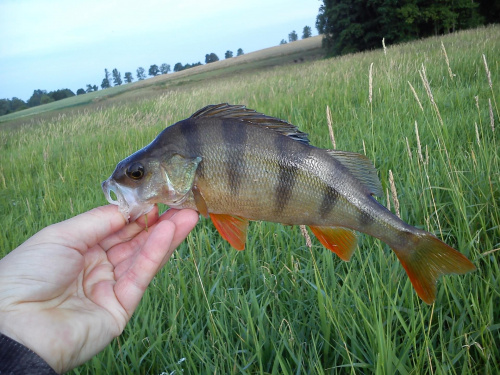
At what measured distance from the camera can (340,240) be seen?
4.97ft

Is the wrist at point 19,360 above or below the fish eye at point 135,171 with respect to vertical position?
below

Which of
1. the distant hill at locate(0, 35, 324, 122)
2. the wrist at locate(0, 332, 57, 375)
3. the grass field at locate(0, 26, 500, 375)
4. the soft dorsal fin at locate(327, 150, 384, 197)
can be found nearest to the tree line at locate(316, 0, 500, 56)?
the distant hill at locate(0, 35, 324, 122)

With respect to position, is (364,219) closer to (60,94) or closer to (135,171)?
(135,171)

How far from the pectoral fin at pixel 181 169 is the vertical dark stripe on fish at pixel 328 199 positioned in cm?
51

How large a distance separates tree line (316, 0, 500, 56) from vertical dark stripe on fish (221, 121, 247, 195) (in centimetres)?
3621

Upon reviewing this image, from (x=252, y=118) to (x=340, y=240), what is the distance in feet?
1.95

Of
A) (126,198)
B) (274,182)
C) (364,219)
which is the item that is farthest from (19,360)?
(364,219)

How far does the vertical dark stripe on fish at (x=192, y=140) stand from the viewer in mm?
1535

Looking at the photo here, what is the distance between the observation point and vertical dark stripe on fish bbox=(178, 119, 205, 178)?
1.54 meters

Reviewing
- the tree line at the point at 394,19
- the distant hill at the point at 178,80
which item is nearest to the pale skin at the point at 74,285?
the distant hill at the point at 178,80

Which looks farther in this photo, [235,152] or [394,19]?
[394,19]

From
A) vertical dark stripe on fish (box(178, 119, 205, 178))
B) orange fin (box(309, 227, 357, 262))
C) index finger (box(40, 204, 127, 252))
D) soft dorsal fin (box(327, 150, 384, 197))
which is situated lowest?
orange fin (box(309, 227, 357, 262))

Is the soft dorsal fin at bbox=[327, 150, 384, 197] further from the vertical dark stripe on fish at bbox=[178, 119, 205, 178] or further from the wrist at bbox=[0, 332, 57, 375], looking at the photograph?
the wrist at bbox=[0, 332, 57, 375]

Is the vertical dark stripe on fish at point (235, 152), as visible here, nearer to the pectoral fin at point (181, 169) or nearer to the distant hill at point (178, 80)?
the pectoral fin at point (181, 169)
